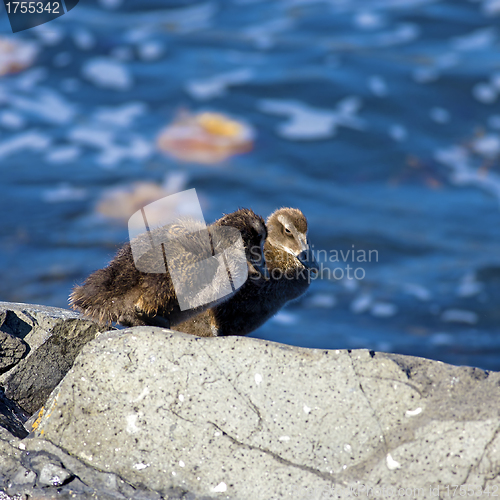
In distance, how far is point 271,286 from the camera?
240 inches

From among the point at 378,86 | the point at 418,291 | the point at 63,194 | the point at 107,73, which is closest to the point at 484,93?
the point at 378,86

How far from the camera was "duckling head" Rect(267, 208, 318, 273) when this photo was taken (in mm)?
6418

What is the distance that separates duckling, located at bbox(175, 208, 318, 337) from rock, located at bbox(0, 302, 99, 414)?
3.38ft

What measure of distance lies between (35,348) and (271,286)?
2.49 meters

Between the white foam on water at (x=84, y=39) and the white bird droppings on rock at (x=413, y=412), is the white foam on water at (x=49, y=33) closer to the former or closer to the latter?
the white foam on water at (x=84, y=39)

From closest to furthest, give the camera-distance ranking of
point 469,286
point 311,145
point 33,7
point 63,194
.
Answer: point 469,286
point 63,194
point 311,145
point 33,7

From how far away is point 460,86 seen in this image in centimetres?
1745

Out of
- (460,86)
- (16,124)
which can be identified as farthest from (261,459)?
(460,86)

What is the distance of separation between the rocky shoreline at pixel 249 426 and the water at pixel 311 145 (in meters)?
6.59

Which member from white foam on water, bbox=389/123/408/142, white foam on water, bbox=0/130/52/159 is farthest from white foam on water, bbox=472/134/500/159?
white foam on water, bbox=0/130/52/159

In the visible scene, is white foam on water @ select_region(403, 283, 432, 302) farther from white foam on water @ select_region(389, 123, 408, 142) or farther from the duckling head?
the duckling head

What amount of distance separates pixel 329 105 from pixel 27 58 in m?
8.93

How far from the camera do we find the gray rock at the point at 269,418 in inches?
130

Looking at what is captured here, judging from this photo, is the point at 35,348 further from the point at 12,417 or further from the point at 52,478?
the point at 52,478
